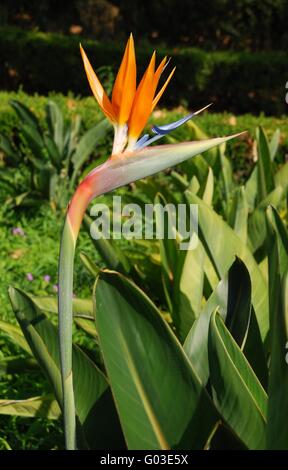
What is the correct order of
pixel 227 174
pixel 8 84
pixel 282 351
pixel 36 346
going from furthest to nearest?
pixel 8 84, pixel 227 174, pixel 36 346, pixel 282 351

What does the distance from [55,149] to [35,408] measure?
2.37 meters

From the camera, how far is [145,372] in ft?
4.45

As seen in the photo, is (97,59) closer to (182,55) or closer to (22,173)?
(182,55)

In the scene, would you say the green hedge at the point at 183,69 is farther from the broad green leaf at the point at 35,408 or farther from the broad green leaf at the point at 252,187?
the broad green leaf at the point at 35,408

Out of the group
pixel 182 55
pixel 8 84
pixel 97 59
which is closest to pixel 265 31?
pixel 182 55

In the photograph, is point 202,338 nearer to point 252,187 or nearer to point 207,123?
point 252,187

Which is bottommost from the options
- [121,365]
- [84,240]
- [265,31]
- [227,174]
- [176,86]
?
[121,365]

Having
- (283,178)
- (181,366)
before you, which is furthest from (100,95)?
(283,178)

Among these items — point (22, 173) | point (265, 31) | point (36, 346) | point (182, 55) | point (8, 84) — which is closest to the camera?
point (36, 346)

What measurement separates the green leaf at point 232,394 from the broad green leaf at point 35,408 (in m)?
0.72

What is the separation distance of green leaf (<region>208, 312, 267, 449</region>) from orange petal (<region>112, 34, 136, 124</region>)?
40 centimetres

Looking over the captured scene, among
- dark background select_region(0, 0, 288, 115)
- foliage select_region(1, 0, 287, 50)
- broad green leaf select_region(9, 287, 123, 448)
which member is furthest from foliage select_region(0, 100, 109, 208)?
foliage select_region(1, 0, 287, 50)

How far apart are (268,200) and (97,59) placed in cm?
608

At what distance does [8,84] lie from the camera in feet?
29.8
